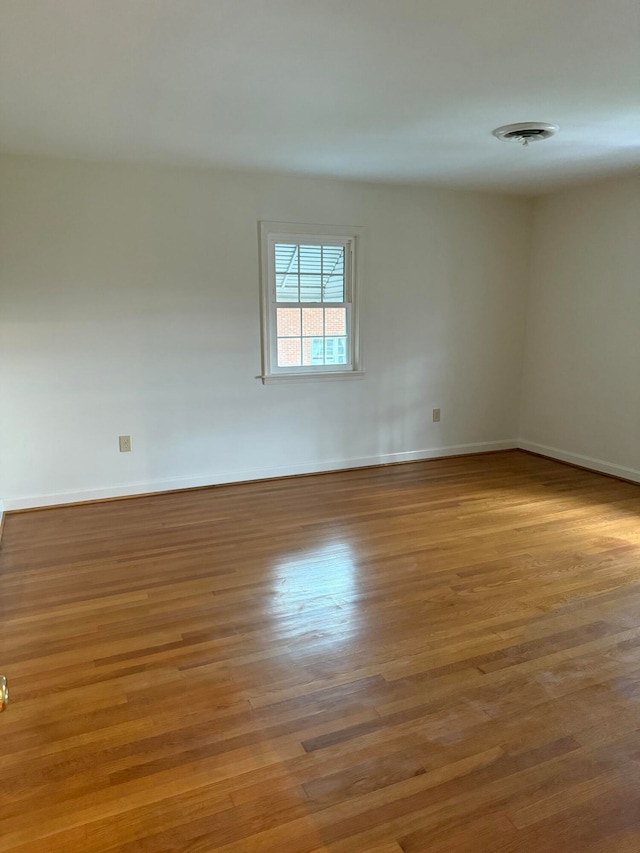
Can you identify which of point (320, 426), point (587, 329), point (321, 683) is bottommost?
point (321, 683)

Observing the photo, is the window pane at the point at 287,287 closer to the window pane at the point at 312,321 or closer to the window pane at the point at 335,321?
the window pane at the point at 312,321

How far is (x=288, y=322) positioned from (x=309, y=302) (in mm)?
240

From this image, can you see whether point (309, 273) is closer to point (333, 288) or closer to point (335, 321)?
point (333, 288)

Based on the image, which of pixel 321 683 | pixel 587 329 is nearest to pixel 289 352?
pixel 587 329

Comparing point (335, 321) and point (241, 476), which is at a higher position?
point (335, 321)

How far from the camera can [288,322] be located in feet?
14.8

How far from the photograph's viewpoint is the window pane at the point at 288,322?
14.7ft

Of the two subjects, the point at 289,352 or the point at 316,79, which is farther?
the point at 289,352

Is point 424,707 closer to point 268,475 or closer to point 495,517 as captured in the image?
point 495,517

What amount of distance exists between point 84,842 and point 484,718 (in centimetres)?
125

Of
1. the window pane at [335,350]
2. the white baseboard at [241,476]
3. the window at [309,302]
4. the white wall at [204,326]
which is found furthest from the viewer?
the window pane at [335,350]

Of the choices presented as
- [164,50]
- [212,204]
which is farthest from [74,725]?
[212,204]

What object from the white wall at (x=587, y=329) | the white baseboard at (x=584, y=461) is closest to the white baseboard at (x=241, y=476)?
the white baseboard at (x=584, y=461)

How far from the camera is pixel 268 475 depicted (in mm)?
4629
